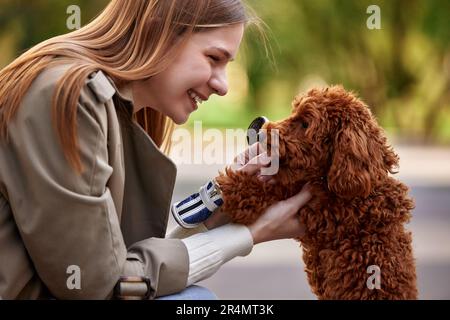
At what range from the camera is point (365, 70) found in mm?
11844

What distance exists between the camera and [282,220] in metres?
2.23

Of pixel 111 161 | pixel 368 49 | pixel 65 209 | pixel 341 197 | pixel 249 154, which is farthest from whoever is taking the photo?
pixel 368 49

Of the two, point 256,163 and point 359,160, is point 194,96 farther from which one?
point 359,160

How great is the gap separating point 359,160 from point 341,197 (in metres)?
0.13

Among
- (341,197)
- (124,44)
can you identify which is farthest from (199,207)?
(124,44)

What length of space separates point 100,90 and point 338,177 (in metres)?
0.66

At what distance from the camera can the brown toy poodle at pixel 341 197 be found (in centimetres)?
216

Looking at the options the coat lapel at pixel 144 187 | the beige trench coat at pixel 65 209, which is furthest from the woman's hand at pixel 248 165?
the beige trench coat at pixel 65 209

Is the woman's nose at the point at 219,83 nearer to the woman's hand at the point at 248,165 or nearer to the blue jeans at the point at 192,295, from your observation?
the woman's hand at the point at 248,165

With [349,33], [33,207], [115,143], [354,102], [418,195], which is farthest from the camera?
[349,33]

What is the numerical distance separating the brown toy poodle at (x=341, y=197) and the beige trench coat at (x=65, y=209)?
0.34m

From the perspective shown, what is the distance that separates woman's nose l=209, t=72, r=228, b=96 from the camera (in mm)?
2309
